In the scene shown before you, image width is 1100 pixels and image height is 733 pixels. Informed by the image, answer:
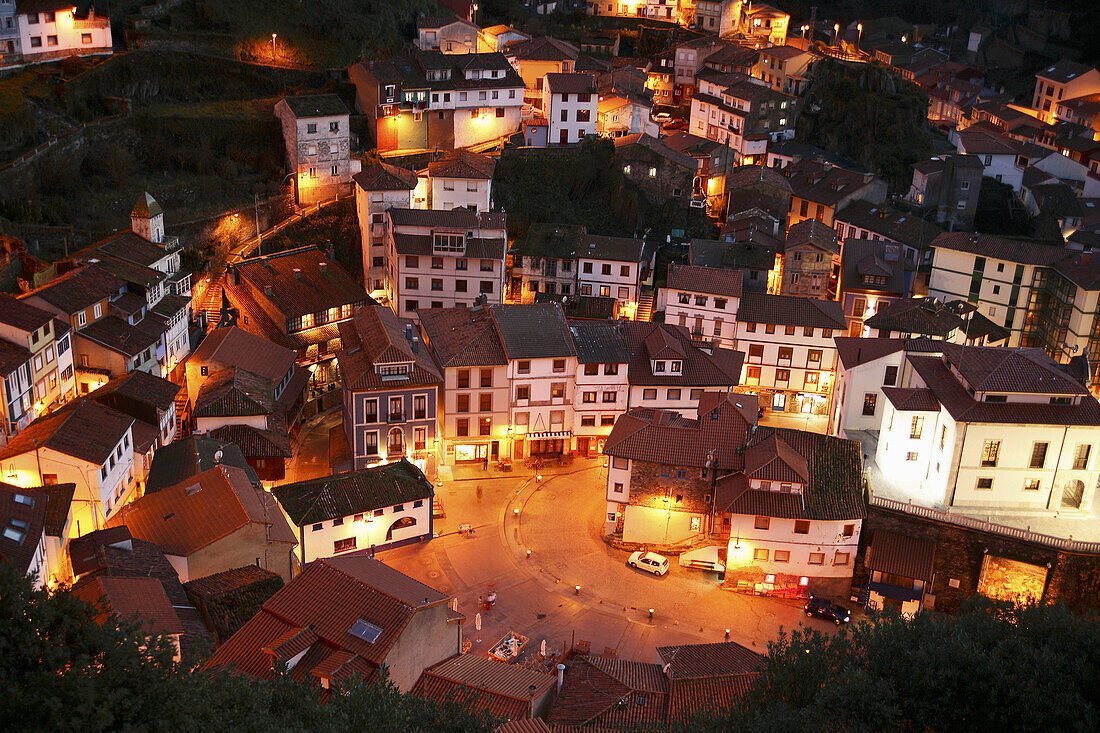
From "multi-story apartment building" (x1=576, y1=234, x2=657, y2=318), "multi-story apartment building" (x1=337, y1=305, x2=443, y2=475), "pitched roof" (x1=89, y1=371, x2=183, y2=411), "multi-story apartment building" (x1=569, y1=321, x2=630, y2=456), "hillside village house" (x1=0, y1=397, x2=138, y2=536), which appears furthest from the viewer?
"multi-story apartment building" (x1=576, y1=234, x2=657, y2=318)

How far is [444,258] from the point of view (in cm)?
5769

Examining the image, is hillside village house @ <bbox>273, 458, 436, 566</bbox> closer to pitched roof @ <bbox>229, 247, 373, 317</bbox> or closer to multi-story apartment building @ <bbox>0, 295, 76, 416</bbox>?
multi-story apartment building @ <bbox>0, 295, 76, 416</bbox>

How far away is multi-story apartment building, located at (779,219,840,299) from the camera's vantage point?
6353 cm

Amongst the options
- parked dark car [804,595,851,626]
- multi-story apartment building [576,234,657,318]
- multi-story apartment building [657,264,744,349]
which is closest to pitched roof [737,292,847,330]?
multi-story apartment building [657,264,744,349]

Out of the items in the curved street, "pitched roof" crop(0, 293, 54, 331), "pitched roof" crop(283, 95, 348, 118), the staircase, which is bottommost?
the curved street

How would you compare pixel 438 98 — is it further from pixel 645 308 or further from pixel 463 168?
pixel 645 308

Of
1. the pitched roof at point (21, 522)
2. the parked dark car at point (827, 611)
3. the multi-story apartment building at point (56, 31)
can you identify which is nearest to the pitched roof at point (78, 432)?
the pitched roof at point (21, 522)

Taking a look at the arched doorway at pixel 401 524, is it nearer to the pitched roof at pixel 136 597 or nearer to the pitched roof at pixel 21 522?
the pitched roof at pixel 136 597

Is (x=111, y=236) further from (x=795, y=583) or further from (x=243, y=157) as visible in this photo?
(x=795, y=583)

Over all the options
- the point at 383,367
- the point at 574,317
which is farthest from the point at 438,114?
the point at 383,367

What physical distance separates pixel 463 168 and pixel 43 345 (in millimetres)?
30785

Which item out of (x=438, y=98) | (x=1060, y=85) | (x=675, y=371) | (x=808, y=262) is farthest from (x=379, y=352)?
(x=1060, y=85)

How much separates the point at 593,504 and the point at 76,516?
73.5ft

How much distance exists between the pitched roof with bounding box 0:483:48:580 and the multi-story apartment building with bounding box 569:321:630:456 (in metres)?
25.3
